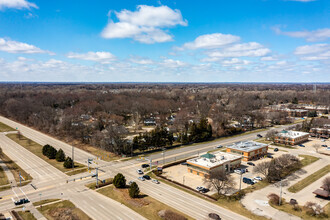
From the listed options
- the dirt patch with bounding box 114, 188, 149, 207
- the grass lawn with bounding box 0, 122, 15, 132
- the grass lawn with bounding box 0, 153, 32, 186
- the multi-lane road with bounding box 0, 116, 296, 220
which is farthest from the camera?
the grass lawn with bounding box 0, 122, 15, 132

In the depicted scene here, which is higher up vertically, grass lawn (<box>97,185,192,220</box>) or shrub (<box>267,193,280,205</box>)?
shrub (<box>267,193,280,205</box>)

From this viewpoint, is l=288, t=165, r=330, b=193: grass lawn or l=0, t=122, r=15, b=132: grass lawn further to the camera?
l=0, t=122, r=15, b=132: grass lawn

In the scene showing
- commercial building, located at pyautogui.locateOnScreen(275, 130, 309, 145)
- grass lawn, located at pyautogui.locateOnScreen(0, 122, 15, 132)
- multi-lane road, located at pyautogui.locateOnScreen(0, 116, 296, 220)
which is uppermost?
commercial building, located at pyautogui.locateOnScreen(275, 130, 309, 145)

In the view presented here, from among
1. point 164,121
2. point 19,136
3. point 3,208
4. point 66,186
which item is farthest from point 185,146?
point 19,136

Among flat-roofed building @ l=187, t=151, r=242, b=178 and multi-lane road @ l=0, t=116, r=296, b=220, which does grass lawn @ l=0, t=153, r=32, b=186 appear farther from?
flat-roofed building @ l=187, t=151, r=242, b=178

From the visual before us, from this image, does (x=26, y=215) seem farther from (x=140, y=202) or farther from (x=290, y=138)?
(x=290, y=138)

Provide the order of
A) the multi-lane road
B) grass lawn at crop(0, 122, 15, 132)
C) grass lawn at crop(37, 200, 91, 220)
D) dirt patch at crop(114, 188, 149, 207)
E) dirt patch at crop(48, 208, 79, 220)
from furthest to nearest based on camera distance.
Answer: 1. grass lawn at crop(0, 122, 15, 132)
2. dirt patch at crop(114, 188, 149, 207)
3. the multi-lane road
4. grass lawn at crop(37, 200, 91, 220)
5. dirt patch at crop(48, 208, 79, 220)

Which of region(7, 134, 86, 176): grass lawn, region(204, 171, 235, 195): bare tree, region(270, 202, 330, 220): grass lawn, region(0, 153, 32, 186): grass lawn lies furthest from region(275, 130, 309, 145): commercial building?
region(0, 153, 32, 186): grass lawn
